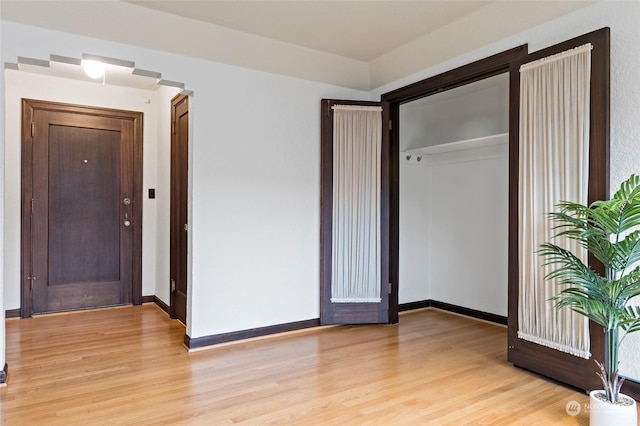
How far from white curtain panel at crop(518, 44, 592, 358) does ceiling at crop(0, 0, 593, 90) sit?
1.42ft

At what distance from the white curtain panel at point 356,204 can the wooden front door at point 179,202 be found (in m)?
1.50

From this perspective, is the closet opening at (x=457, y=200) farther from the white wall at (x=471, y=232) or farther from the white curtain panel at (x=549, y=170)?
the white curtain panel at (x=549, y=170)

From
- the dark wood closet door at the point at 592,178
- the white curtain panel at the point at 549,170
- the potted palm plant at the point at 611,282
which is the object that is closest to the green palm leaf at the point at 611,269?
the potted palm plant at the point at 611,282

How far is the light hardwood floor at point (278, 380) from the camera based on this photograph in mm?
2271

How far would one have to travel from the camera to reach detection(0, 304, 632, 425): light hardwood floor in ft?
7.45

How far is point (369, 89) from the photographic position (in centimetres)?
427

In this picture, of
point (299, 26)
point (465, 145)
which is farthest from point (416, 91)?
point (299, 26)

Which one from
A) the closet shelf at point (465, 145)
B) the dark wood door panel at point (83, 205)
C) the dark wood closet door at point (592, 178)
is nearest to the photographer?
the dark wood closet door at point (592, 178)

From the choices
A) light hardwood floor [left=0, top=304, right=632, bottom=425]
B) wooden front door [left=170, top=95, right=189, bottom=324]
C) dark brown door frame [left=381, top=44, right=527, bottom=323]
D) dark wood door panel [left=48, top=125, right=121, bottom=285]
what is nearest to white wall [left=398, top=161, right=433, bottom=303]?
dark brown door frame [left=381, top=44, right=527, bottom=323]

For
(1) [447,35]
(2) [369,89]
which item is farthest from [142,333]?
(1) [447,35]

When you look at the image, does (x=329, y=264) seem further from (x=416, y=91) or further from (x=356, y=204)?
(x=416, y=91)

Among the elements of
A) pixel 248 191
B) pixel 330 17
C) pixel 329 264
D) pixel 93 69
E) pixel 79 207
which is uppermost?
pixel 330 17

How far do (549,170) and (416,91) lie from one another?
1.52m

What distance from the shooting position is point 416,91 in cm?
376
